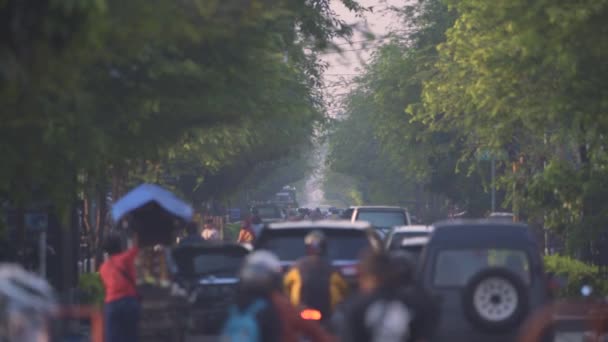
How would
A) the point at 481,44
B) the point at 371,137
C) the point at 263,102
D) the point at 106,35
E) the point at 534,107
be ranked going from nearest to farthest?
the point at 106,35 < the point at 263,102 < the point at 534,107 < the point at 481,44 < the point at 371,137

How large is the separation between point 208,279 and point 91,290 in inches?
238

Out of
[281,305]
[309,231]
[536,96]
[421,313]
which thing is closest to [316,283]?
[309,231]

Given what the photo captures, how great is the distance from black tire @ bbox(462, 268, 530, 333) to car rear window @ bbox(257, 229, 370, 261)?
294cm

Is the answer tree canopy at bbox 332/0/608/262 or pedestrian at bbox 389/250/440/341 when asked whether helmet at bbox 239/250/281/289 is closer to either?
pedestrian at bbox 389/250/440/341

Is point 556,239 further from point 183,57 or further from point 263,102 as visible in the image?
point 183,57

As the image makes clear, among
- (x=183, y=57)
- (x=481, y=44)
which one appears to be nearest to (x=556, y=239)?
(x=481, y=44)

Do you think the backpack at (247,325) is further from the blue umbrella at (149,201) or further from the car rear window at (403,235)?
the car rear window at (403,235)

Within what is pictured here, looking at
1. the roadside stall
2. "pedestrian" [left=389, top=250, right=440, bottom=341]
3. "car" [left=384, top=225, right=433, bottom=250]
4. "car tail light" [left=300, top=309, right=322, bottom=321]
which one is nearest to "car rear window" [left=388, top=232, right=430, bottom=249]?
"car" [left=384, top=225, right=433, bottom=250]

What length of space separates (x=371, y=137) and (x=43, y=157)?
81899mm

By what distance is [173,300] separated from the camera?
48.1ft

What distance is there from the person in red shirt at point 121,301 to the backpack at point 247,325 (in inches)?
203

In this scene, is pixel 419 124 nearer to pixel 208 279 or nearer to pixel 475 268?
pixel 208 279

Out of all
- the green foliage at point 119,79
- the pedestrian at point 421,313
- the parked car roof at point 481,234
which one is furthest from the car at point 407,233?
the pedestrian at point 421,313

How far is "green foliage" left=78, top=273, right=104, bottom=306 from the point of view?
869 inches
